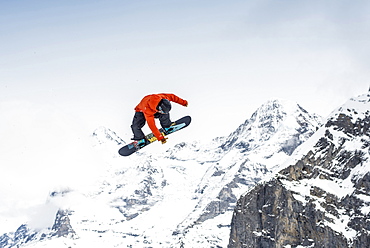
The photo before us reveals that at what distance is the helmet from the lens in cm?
2620

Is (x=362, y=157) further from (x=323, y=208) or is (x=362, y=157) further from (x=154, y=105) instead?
(x=154, y=105)

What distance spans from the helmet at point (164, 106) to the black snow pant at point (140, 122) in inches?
39.7

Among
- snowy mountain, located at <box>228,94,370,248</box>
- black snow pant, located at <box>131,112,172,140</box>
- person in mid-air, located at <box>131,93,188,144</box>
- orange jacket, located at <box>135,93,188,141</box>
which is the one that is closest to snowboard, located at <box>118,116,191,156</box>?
black snow pant, located at <box>131,112,172,140</box>

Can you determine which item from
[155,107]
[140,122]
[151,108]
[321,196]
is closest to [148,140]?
[140,122]

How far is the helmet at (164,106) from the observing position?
26.2 metres

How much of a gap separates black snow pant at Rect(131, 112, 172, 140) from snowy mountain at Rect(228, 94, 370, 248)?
332 ft

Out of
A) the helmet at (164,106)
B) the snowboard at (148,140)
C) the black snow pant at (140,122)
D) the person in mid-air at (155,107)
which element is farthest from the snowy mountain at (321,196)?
the helmet at (164,106)

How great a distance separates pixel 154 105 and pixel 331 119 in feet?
441

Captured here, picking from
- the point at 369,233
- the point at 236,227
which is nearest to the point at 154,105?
the point at 369,233

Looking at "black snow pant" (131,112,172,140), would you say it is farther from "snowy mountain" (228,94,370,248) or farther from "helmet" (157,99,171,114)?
"snowy mountain" (228,94,370,248)

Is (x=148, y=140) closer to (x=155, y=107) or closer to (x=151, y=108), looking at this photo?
(x=151, y=108)

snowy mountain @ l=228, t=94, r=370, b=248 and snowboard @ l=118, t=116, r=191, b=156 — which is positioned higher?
snowy mountain @ l=228, t=94, r=370, b=248

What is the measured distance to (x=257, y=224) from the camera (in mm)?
145125

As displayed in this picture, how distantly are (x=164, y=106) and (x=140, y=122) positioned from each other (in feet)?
6.60
